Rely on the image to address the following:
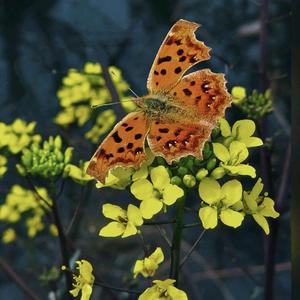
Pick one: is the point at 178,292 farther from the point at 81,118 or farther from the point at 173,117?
the point at 81,118

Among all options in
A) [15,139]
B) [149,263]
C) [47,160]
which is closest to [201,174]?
[149,263]

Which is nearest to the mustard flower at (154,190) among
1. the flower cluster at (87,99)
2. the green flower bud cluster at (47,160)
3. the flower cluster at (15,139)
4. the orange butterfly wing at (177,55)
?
the orange butterfly wing at (177,55)

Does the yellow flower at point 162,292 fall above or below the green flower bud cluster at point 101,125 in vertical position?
below

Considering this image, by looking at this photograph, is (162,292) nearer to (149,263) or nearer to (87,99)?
(149,263)

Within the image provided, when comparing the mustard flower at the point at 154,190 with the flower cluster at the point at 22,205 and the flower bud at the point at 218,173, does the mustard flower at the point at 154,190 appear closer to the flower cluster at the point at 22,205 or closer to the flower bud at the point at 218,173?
the flower bud at the point at 218,173

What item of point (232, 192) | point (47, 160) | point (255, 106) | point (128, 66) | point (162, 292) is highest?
point (128, 66)
